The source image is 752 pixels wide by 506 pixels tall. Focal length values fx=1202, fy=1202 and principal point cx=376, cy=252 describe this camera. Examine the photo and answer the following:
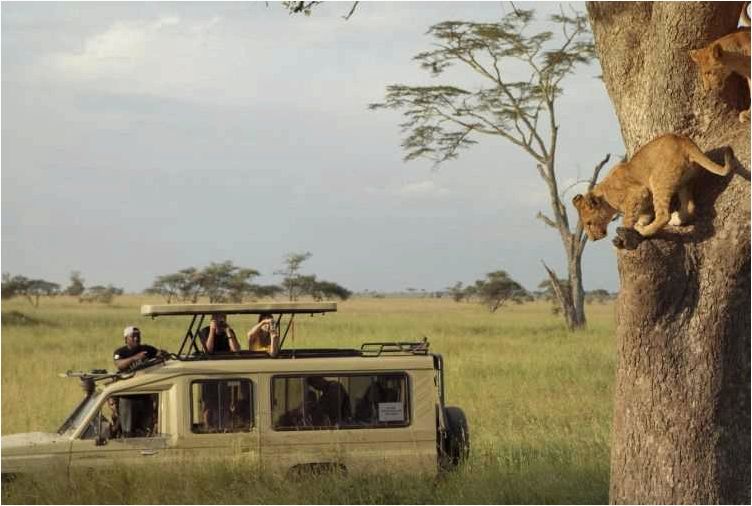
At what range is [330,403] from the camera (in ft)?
29.5

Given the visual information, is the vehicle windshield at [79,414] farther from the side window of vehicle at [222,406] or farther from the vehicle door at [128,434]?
the side window of vehicle at [222,406]

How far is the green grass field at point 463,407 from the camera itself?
8773 mm

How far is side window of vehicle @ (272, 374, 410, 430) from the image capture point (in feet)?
29.4

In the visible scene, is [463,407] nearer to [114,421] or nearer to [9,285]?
[114,421]

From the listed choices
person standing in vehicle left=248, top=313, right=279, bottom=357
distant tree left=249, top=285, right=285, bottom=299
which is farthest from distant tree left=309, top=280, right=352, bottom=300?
person standing in vehicle left=248, top=313, right=279, bottom=357

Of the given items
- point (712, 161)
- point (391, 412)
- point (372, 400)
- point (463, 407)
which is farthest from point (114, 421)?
point (463, 407)

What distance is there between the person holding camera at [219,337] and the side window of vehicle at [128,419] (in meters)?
1.01

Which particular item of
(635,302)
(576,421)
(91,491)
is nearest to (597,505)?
(635,302)

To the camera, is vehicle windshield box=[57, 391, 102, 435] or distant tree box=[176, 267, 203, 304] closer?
vehicle windshield box=[57, 391, 102, 435]

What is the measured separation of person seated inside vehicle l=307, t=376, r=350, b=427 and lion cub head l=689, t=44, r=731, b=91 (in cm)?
345

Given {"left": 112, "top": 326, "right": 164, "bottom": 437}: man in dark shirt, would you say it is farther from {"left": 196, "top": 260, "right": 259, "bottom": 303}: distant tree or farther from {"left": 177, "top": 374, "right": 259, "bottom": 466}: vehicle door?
{"left": 196, "top": 260, "right": 259, "bottom": 303}: distant tree

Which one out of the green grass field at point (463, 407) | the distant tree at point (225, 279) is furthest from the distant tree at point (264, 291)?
the green grass field at point (463, 407)

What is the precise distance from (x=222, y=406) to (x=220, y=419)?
0.34 ft

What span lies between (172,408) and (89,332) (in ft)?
68.9
